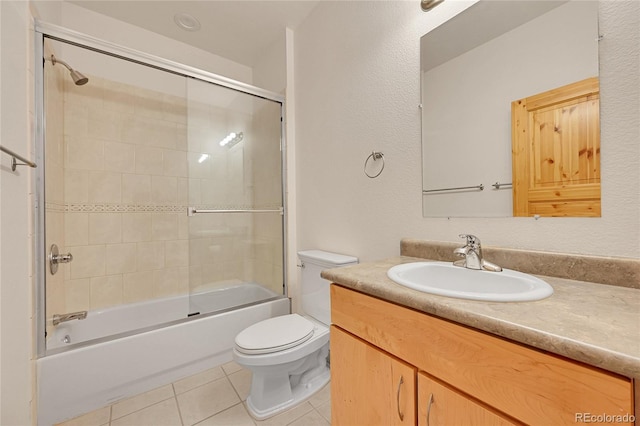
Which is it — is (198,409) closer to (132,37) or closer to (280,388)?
(280,388)

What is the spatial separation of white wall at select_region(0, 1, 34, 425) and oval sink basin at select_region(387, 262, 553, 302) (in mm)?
1531

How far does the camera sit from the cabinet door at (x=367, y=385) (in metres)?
0.69

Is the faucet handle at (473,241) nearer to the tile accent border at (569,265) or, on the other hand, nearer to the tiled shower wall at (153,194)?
the tile accent border at (569,265)

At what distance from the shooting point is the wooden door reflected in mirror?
786 mm

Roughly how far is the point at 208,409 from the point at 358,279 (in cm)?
121

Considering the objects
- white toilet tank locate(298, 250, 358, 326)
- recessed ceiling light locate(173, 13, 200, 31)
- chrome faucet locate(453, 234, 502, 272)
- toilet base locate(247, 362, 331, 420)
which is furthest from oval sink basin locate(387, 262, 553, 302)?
recessed ceiling light locate(173, 13, 200, 31)

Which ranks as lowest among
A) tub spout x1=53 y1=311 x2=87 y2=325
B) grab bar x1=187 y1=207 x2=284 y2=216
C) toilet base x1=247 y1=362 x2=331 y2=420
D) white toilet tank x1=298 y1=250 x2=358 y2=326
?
toilet base x1=247 y1=362 x2=331 y2=420

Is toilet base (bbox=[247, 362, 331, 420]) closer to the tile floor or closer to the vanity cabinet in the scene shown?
the tile floor

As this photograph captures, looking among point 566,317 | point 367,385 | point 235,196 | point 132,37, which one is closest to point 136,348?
point 235,196

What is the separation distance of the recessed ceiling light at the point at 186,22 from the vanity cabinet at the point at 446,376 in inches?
92.3

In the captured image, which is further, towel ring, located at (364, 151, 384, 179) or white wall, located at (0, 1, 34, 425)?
towel ring, located at (364, 151, 384, 179)

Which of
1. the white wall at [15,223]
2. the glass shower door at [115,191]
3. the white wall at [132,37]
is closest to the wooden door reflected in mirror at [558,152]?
the white wall at [15,223]

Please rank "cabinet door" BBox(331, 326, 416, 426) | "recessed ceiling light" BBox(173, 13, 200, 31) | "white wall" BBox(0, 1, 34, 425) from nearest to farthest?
1. "cabinet door" BBox(331, 326, 416, 426)
2. "white wall" BBox(0, 1, 34, 425)
3. "recessed ceiling light" BBox(173, 13, 200, 31)

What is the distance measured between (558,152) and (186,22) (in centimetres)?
258
